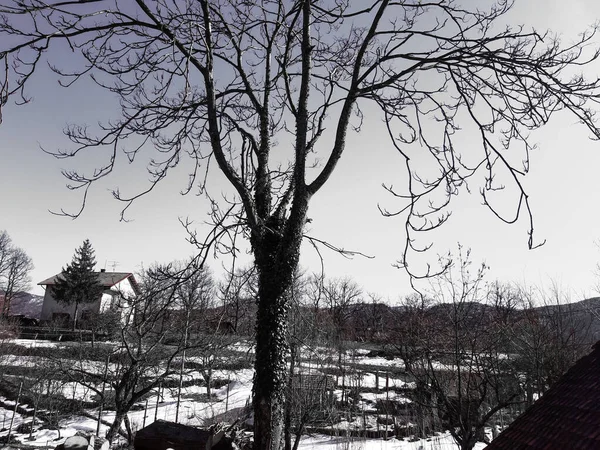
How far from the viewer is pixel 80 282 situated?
136ft

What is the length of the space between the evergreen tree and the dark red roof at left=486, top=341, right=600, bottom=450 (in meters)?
43.6

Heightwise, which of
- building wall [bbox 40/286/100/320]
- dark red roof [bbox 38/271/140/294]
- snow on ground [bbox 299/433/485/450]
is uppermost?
dark red roof [bbox 38/271/140/294]

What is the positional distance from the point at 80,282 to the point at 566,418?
4599 centimetres

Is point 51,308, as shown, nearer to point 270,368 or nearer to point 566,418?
point 270,368

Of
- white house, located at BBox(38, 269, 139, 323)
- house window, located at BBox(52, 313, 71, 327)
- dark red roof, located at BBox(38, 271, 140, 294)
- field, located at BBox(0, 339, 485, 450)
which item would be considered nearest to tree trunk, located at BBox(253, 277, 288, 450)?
field, located at BBox(0, 339, 485, 450)

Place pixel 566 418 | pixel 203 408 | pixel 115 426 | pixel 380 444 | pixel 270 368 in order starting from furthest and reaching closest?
pixel 203 408 < pixel 380 444 < pixel 115 426 < pixel 270 368 < pixel 566 418

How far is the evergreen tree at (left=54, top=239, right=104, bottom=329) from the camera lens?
134 ft

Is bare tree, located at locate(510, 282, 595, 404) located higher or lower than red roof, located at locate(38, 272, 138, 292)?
lower

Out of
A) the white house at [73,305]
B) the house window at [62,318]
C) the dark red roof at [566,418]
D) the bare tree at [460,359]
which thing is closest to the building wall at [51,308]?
the white house at [73,305]

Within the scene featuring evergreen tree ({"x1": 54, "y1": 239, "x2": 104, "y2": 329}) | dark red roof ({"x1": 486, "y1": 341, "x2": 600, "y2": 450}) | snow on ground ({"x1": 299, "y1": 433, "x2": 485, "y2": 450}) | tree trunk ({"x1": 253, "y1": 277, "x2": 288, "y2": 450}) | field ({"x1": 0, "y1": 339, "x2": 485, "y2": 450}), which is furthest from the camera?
evergreen tree ({"x1": 54, "y1": 239, "x2": 104, "y2": 329})

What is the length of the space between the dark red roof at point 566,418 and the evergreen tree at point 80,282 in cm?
4363

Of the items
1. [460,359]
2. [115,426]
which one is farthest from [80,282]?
[460,359]

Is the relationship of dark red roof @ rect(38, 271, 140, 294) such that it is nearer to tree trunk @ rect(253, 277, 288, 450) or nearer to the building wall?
the building wall

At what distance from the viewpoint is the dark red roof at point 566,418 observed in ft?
6.69
